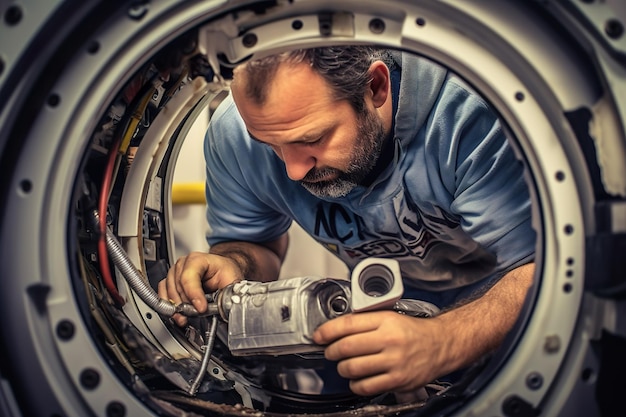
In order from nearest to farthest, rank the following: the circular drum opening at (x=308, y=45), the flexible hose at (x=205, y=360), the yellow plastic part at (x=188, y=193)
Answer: the circular drum opening at (x=308, y=45) < the flexible hose at (x=205, y=360) < the yellow plastic part at (x=188, y=193)

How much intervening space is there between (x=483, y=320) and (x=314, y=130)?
0.57m

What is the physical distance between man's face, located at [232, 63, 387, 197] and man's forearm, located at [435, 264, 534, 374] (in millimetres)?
437

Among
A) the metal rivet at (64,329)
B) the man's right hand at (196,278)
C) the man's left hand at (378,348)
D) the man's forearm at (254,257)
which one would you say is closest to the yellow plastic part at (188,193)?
the man's forearm at (254,257)

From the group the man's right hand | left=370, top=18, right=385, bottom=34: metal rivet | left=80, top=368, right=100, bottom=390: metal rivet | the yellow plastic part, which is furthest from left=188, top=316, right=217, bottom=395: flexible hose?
the yellow plastic part

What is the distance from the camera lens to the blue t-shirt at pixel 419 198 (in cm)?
146

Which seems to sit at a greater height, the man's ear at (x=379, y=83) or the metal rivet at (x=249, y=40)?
the man's ear at (x=379, y=83)

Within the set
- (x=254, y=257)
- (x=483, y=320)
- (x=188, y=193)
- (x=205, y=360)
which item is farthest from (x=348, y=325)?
(x=188, y=193)

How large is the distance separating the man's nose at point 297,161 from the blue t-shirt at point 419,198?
0.22 metres

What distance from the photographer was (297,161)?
1518 millimetres

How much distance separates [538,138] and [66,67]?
776mm

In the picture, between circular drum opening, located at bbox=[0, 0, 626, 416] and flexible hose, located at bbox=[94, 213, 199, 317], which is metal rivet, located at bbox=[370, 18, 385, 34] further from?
flexible hose, located at bbox=[94, 213, 199, 317]

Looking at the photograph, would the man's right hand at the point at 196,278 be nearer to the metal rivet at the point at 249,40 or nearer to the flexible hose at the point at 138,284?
the flexible hose at the point at 138,284

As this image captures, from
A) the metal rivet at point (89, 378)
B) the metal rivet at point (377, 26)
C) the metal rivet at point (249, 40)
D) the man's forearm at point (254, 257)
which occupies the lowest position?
the metal rivet at point (89, 378)

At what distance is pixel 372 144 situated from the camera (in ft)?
5.26
